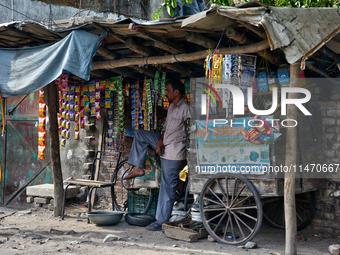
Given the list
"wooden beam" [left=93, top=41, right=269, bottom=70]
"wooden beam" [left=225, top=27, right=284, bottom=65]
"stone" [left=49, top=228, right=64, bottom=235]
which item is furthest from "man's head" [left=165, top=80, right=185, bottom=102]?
"stone" [left=49, top=228, right=64, bottom=235]

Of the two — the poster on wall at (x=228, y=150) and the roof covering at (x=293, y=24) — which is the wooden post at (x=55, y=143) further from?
the roof covering at (x=293, y=24)

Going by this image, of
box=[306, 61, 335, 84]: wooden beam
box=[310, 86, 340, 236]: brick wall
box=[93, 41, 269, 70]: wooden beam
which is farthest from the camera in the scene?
box=[310, 86, 340, 236]: brick wall

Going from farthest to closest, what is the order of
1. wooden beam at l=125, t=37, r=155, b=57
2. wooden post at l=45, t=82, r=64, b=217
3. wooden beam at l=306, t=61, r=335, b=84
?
1. wooden post at l=45, t=82, r=64, b=217
2. wooden beam at l=306, t=61, r=335, b=84
3. wooden beam at l=125, t=37, r=155, b=57

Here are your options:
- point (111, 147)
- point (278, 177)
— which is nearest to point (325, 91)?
point (278, 177)

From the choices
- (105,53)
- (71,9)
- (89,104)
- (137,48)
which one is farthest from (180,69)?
(71,9)

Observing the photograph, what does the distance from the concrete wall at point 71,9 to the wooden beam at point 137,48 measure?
205 inches

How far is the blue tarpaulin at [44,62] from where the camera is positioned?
4289 millimetres

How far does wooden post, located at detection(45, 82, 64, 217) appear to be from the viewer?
236 inches

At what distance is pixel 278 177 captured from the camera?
427cm

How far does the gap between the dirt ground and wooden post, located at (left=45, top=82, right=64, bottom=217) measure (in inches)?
17.2

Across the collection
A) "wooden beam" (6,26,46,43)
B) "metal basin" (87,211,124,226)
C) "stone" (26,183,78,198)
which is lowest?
"metal basin" (87,211,124,226)

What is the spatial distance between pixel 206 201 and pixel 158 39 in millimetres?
2158

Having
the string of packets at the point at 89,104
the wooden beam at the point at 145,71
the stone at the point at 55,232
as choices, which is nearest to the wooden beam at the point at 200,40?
the wooden beam at the point at 145,71

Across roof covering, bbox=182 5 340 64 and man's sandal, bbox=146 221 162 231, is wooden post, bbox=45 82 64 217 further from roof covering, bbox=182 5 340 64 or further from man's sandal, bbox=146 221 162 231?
roof covering, bbox=182 5 340 64
